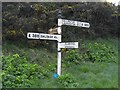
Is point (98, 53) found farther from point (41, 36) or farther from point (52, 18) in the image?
point (41, 36)

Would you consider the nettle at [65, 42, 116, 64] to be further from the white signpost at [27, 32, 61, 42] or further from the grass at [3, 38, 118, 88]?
the white signpost at [27, 32, 61, 42]

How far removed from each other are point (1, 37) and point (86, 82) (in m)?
2.74

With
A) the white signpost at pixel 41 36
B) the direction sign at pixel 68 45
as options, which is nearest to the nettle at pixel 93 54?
the direction sign at pixel 68 45

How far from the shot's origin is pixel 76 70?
24.8 ft

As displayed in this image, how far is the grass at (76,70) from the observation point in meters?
6.53

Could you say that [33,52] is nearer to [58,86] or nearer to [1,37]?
[1,37]

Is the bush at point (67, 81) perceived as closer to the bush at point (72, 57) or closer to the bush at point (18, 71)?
the bush at point (18, 71)

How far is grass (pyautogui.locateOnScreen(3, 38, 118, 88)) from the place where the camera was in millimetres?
6531

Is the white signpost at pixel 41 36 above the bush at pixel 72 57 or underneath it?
above

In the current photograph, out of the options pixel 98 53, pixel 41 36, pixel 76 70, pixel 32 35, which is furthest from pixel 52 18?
pixel 32 35

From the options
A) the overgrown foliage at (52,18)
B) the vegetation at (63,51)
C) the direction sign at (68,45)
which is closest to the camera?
the vegetation at (63,51)

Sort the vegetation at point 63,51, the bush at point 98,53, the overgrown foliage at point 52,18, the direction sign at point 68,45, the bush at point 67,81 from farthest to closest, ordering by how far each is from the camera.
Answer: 1. the bush at point 98,53
2. the overgrown foliage at point 52,18
3. the direction sign at point 68,45
4. the vegetation at point 63,51
5. the bush at point 67,81

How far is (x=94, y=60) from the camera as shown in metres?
8.73

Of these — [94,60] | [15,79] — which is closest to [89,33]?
[94,60]
